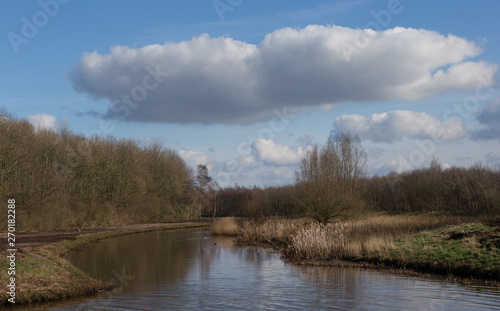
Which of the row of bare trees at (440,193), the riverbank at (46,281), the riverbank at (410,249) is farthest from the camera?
the row of bare trees at (440,193)

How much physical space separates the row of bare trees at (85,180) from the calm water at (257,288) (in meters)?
18.4

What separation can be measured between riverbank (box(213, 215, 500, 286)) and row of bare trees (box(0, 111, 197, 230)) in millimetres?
25637

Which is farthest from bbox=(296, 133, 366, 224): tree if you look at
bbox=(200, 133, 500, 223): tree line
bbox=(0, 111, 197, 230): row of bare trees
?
bbox=(0, 111, 197, 230): row of bare trees

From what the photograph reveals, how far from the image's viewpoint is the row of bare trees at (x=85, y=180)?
42125 mm

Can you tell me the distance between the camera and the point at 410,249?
22703mm

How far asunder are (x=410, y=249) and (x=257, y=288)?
9277 mm

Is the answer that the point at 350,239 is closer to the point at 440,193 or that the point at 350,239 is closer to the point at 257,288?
the point at 257,288

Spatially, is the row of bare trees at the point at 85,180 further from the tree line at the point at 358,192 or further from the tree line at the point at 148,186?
the tree line at the point at 358,192

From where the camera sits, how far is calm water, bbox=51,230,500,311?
14.7 meters

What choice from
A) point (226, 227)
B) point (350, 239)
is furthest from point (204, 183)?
point (350, 239)

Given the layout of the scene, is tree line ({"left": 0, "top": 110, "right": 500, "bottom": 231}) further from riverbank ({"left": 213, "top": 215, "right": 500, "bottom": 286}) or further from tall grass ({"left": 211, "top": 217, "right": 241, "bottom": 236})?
riverbank ({"left": 213, "top": 215, "right": 500, "bottom": 286})

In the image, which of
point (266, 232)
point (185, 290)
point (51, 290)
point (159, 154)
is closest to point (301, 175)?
point (266, 232)

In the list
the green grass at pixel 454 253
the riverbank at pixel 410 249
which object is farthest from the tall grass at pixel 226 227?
the green grass at pixel 454 253

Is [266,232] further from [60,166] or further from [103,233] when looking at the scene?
[60,166]
